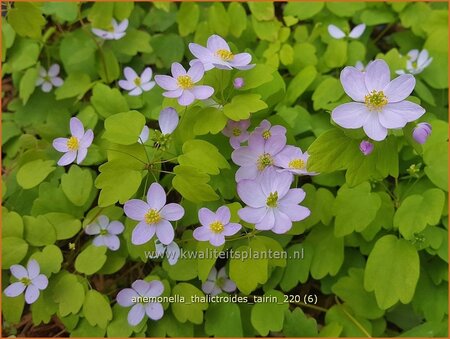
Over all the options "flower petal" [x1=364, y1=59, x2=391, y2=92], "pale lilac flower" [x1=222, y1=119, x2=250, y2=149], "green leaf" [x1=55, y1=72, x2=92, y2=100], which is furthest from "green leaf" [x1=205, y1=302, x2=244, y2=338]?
"green leaf" [x1=55, y1=72, x2=92, y2=100]

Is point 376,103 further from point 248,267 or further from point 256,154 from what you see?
point 248,267

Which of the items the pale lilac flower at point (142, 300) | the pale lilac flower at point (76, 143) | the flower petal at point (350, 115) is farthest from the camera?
the pale lilac flower at point (142, 300)

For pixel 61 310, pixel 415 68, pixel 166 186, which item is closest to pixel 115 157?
pixel 166 186

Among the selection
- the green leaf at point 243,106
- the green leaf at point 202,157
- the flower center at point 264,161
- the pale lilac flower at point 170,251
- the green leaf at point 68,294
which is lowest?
the green leaf at point 68,294

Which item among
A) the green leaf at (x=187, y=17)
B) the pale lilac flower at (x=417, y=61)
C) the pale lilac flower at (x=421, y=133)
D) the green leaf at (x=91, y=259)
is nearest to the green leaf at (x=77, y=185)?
the green leaf at (x=91, y=259)

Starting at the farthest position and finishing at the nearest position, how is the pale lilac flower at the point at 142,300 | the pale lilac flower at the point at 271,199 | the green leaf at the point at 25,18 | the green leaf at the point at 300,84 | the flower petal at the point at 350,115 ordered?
the green leaf at the point at 300,84
the green leaf at the point at 25,18
the pale lilac flower at the point at 142,300
the pale lilac flower at the point at 271,199
the flower petal at the point at 350,115

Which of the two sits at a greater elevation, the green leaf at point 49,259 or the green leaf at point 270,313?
the green leaf at point 49,259

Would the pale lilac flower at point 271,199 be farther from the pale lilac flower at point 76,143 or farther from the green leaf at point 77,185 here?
the green leaf at point 77,185
